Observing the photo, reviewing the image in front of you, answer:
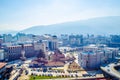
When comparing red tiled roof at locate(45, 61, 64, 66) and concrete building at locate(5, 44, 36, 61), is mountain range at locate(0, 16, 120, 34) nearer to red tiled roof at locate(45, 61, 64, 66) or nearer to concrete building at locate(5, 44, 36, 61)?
concrete building at locate(5, 44, 36, 61)

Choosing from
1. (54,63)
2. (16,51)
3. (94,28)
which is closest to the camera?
(54,63)

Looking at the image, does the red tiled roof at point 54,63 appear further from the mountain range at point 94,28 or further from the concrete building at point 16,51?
the mountain range at point 94,28

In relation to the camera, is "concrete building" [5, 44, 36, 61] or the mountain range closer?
"concrete building" [5, 44, 36, 61]

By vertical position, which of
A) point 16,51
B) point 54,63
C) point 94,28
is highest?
point 94,28

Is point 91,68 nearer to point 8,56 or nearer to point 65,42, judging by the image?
point 8,56

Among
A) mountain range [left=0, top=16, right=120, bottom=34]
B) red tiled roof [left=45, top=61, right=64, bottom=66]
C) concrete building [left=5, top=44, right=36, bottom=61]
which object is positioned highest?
mountain range [left=0, top=16, right=120, bottom=34]

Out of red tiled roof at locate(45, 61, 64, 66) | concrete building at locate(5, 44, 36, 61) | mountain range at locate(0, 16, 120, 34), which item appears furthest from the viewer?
mountain range at locate(0, 16, 120, 34)

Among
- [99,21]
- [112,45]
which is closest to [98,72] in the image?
[112,45]

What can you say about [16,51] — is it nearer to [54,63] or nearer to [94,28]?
[54,63]

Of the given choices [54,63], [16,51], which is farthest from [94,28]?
[54,63]

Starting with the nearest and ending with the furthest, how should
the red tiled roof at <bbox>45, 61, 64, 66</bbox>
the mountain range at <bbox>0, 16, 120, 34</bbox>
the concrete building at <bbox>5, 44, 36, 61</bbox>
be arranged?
the red tiled roof at <bbox>45, 61, 64, 66</bbox>
the concrete building at <bbox>5, 44, 36, 61</bbox>
the mountain range at <bbox>0, 16, 120, 34</bbox>

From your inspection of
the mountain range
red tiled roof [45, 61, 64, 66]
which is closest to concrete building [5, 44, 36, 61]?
red tiled roof [45, 61, 64, 66]
